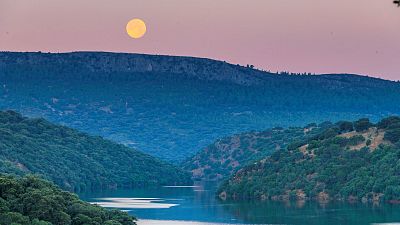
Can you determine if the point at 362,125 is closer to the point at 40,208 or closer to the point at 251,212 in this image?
the point at 251,212

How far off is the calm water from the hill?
1048cm

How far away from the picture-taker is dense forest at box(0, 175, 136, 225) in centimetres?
7694

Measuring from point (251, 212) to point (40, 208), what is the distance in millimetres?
56560

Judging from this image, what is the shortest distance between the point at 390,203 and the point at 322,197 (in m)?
17.4

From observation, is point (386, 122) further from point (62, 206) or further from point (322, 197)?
point (62, 206)

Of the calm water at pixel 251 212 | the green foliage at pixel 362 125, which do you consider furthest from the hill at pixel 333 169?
the calm water at pixel 251 212

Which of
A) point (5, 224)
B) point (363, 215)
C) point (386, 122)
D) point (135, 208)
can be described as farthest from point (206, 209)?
point (5, 224)

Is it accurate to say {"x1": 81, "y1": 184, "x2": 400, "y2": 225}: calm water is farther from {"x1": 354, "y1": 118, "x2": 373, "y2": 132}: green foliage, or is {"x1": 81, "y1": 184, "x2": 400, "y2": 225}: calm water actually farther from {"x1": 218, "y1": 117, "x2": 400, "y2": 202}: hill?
{"x1": 354, "y1": 118, "x2": 373, "y2": 132}: green foliage

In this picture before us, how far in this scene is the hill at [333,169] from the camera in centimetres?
15738

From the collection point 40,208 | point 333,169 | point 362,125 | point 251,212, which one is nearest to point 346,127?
point 362,125

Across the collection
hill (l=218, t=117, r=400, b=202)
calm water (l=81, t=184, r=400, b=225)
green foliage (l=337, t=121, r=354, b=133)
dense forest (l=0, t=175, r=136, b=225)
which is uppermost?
green foliage (l=337, t=121, r=354, b=133)

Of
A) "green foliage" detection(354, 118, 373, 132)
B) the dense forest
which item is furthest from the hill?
the dense forest

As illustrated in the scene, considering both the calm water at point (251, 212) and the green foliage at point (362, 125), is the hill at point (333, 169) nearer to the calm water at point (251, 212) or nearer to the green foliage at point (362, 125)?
the green foliage at point (362, 125)

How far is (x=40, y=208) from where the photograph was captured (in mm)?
79812
